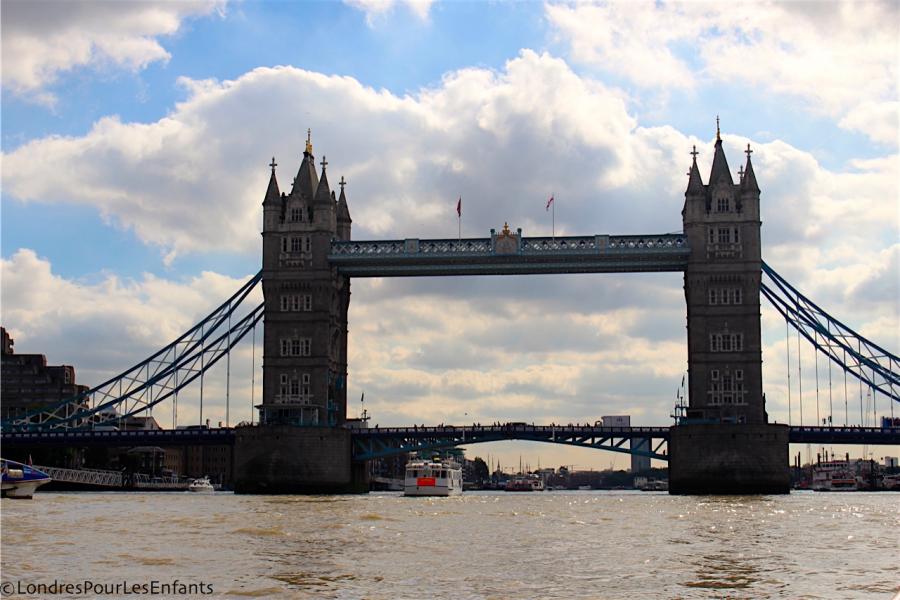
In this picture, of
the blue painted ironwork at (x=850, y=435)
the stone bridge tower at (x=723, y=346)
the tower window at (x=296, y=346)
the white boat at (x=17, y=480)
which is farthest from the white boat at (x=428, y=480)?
the white boat at (x=17, y=480)

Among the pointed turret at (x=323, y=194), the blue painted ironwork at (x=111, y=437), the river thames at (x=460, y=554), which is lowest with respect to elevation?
the river thames at (x=460, y=554)

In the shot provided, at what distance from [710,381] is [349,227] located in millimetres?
38580

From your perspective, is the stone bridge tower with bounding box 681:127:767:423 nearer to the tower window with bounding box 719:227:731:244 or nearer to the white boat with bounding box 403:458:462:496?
the tower window with bounding box 719:227:731:244

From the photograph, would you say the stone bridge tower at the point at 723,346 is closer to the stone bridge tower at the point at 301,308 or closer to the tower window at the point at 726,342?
the tower window at the point at 726,342

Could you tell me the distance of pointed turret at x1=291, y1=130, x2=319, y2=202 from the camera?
120 meters

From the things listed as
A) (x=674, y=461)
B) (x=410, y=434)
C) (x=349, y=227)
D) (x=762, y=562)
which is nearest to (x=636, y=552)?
(x=762, y=562)

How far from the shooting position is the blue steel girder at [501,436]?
113819mm

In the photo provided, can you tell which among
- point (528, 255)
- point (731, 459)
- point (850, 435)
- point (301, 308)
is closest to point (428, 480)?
point (301, 308)

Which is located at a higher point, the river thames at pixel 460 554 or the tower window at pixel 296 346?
the tower window at pixel 296 346

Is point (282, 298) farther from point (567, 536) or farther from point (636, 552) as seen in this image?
point (636, 552)

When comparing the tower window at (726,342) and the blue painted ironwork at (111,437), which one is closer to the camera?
the tower window at (726,342)

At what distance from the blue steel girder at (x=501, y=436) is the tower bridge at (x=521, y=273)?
0.48 ft

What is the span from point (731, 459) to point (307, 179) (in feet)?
149

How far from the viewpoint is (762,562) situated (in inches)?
1663
